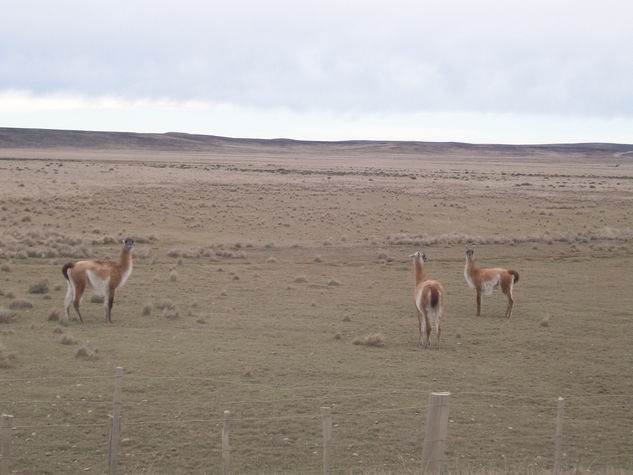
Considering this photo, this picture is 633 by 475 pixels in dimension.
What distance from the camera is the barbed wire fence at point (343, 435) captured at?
826 centimetres

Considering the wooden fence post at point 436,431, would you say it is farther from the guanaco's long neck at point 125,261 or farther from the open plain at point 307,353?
the guanaco's long neck at point 125,261

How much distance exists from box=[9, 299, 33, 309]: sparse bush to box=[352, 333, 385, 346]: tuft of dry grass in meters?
8.12

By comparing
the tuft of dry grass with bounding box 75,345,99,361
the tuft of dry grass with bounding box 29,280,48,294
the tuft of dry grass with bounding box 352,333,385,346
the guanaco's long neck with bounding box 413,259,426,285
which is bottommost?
the tuft of dry grass with bounding box 29,280,48,294

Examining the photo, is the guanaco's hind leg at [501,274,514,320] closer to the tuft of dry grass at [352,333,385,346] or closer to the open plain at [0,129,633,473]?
the open plain at [0,129,633,473]

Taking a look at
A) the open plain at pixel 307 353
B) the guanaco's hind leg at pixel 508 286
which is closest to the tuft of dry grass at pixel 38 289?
the open plain at pixel 307 353

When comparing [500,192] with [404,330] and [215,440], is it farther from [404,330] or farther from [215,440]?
[215,440]

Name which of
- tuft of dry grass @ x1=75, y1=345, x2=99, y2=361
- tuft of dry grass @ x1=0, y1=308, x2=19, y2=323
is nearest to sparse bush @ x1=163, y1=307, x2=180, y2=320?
tuft of dry grass @ x1=0, y1=308, x2=19, y2=323

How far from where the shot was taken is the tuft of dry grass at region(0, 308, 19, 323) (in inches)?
586

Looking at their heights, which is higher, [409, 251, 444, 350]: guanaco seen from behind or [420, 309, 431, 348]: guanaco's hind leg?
[409, 251, 444, 350]: guanaco seen from behind

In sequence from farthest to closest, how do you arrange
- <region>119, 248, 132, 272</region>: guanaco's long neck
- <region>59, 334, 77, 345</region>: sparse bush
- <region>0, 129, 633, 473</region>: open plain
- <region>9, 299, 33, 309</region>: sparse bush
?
<region>9, 299, 33, 309</region>: sparse bush
<region>119, 248, 132, 272</region>: guanaco's long neck
<region>59, 334, 77, 345</region>: sparse bush
<region>0, 129, 633, 473</region>: open plain

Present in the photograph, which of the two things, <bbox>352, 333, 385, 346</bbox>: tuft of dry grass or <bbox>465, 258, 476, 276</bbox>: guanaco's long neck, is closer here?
<bbox>352, 333, 385, 346</bbox>: tuft of dry grass

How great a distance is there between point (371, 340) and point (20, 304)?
28.3 ft

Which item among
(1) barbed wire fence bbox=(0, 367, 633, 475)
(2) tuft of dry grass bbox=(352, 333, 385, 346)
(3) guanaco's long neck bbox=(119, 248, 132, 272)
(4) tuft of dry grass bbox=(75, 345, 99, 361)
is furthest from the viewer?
(3) guanaco's long neck bbox=(119, 248, 132, 272)

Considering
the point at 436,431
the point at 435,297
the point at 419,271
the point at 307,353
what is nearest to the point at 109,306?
the point at 307,353
